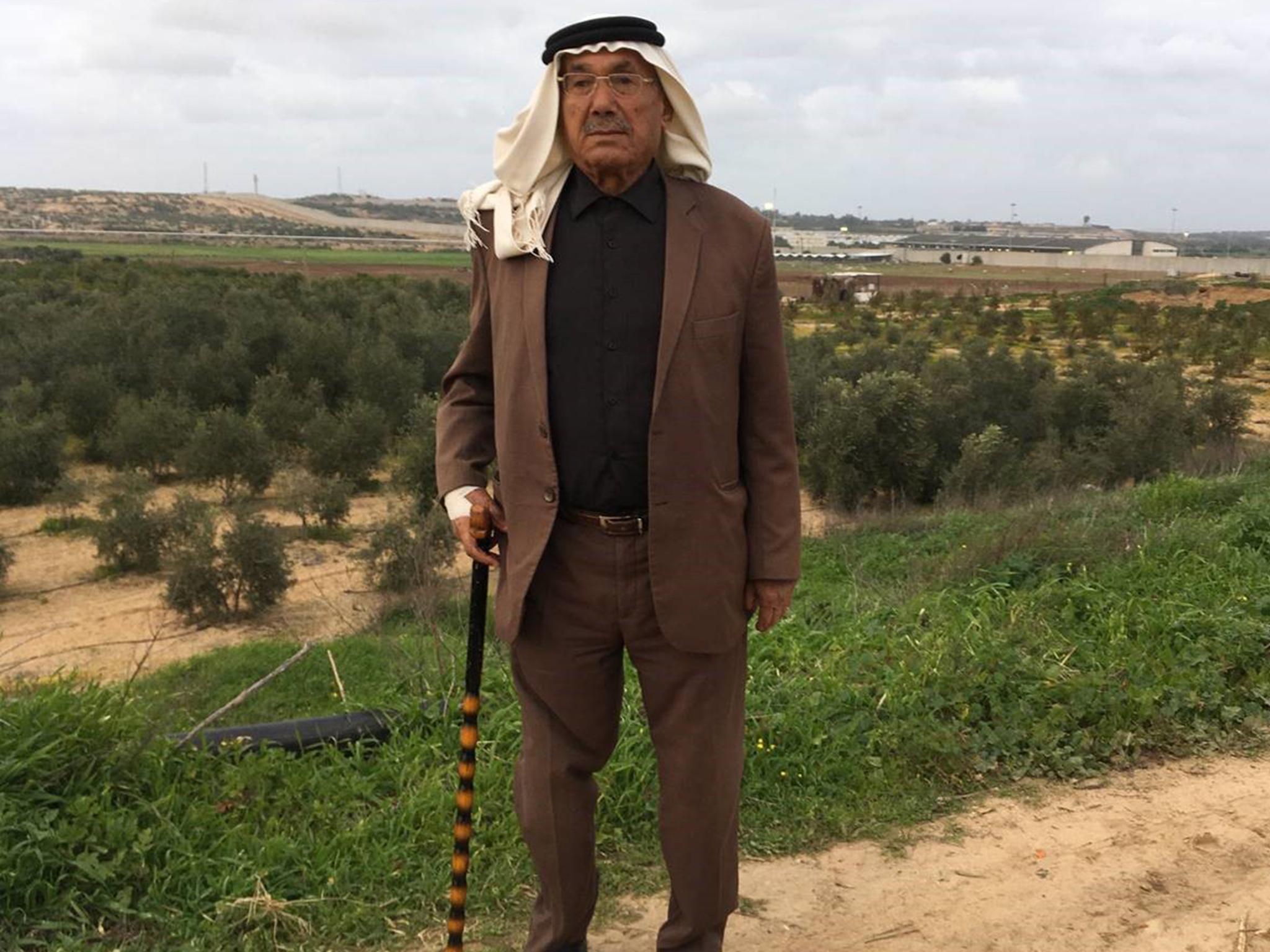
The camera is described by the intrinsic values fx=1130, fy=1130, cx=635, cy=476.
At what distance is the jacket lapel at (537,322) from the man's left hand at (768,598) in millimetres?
600

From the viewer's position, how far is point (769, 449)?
2.44 m

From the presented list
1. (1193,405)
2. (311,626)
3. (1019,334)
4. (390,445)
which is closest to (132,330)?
(390,445)

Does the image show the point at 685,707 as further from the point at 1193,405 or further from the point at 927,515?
the point at 1193,405

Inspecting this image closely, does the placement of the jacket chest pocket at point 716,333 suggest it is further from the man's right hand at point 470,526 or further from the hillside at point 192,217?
the hillside at point 192,217

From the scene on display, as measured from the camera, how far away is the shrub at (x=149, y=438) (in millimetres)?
16656

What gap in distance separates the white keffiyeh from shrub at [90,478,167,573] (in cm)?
1130

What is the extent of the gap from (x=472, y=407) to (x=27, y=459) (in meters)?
14.9

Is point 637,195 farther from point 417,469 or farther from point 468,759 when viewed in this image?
point 417,469

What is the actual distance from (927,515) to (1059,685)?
25.6 ft

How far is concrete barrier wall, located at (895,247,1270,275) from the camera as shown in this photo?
8250cm

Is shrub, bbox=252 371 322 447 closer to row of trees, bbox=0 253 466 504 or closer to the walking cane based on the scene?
row of trees, bbox=0 253 466 504

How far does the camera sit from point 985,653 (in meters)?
4.31

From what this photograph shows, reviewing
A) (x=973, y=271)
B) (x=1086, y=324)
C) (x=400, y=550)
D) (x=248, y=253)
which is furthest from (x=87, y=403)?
(x=973, y=271)

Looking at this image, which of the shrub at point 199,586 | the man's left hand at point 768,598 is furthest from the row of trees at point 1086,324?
the man's left hand at point 768,598
